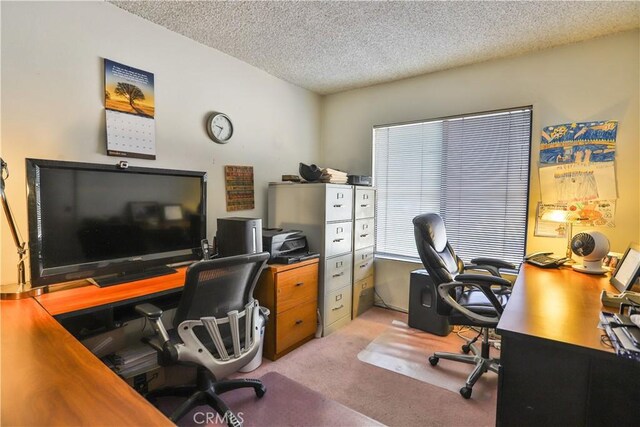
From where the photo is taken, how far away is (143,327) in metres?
2.15

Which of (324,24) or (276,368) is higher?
(324,24)

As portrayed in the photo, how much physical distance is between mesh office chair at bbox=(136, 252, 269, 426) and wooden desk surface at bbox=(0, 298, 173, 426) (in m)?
0.41

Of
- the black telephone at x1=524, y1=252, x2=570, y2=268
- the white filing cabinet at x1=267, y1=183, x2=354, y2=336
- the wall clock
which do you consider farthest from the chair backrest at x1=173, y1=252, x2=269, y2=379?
the black telephone at x1=524, y1=252, x2=570, y2=268

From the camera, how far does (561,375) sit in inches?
40.8

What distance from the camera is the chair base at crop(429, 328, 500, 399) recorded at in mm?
1947

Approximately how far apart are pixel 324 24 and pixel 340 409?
249 centimetres

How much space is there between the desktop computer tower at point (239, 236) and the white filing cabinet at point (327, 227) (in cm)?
59

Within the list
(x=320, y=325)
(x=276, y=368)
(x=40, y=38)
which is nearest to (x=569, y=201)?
(x=320, y=325)

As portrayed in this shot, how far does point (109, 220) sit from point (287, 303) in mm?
1324

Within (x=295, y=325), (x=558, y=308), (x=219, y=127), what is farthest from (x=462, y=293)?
(x=219, y=127)

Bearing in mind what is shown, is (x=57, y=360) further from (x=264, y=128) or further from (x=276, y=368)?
(x=264, y=128)

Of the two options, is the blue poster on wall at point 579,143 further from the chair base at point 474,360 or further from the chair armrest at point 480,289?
the chair base at point 474,360

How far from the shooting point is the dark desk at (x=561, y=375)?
3.17ft

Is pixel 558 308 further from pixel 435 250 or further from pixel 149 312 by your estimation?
pixel 149 312
